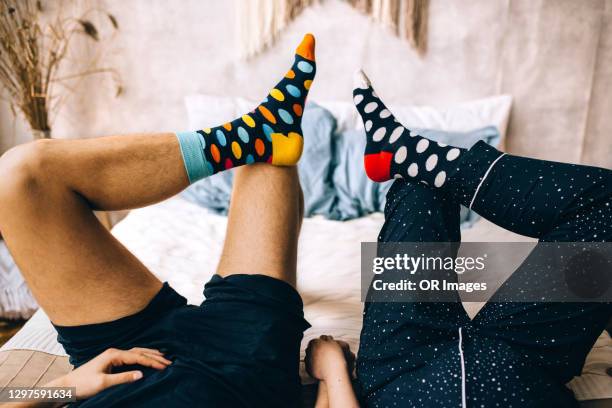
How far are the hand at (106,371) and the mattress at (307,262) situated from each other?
12.1 inches

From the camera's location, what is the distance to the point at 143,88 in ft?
6.98

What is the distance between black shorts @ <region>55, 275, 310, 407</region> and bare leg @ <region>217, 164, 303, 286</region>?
3 cm

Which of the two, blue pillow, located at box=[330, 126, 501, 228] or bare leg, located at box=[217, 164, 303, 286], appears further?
blue pillow, located at box=[330, 126, 501, 228]

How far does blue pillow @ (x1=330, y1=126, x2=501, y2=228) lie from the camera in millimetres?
1786

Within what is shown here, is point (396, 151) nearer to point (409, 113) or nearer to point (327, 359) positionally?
point (327, 359)

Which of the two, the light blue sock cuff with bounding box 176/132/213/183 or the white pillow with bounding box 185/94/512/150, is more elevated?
the light blue sock cuff with bounding box 176/132/213/183

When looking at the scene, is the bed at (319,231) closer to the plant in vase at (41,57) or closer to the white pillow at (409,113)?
the white pillow at (409,113)

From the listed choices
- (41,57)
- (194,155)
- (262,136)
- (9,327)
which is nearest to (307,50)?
(262,136)

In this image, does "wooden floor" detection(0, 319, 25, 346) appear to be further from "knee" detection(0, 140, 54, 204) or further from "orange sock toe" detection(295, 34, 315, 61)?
"orange sock toe" detection(295, 34, 315, 61)

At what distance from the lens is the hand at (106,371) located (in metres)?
0.72

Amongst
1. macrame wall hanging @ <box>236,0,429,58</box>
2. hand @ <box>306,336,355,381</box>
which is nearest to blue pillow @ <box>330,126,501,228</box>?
macrame wall hanging @ <box>236,0,429,58</box>

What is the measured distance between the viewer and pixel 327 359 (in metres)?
0.86

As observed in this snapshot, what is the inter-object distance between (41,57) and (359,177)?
1.35 meters

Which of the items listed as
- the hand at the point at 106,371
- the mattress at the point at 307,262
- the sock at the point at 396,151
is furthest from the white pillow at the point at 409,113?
the hand at the point at 106,371
